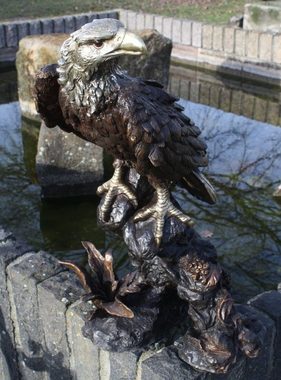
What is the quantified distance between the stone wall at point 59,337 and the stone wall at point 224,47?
224 inches

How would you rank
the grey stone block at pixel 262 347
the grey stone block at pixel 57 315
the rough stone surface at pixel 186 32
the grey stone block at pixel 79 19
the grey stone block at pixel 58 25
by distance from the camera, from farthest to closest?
the grey stone block at pixel 79 19, the grey stone block at pixel 58 25, the rough stone surface at pixel 186 32, the grey stone block at pixel 57 315, the grey stone block at pixel 262 347

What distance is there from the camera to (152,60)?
5543 mm

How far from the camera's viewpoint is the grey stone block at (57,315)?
199 centimetres

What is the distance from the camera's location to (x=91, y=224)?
13.8ft

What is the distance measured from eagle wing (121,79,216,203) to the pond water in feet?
5.52

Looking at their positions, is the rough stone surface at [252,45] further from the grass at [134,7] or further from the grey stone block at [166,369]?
A: the grey stone block at [166,369]

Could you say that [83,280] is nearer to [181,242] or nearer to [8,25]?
[181,242]

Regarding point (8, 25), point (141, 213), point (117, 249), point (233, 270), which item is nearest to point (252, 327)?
point (141, 213)

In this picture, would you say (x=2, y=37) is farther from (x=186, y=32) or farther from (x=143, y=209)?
(x=143, y=209)

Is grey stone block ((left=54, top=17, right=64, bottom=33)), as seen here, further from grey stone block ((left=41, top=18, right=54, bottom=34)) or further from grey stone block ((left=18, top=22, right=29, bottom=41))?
grey stone block ((left=18, top=22, right=29, bottom=41))

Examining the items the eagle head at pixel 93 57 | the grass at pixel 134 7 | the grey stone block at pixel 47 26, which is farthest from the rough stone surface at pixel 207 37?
the eagle head at pixel 93 57

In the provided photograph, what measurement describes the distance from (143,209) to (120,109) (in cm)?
34

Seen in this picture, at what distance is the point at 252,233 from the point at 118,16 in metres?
6.35

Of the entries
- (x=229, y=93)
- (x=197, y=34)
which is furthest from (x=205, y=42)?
(x=229, y=93)
